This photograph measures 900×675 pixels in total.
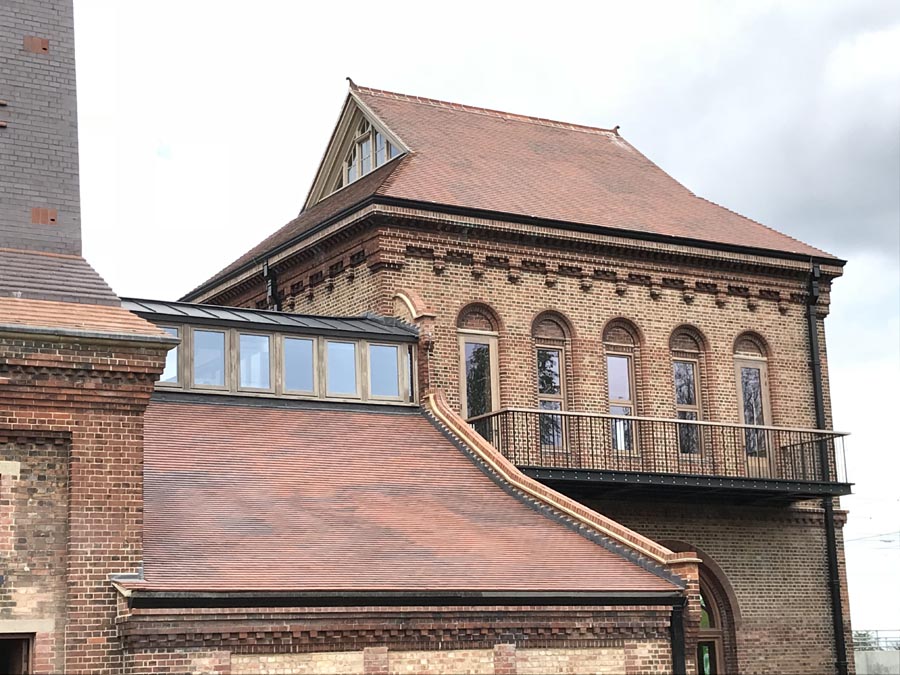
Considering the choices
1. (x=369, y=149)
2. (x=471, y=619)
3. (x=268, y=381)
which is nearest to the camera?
(x=471, y=619)

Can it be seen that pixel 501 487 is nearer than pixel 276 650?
No

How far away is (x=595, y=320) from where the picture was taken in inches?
1114

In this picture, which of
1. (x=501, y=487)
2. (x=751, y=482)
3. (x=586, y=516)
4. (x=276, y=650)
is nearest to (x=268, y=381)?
(x=501, y=487)

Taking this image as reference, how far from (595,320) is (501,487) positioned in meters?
6.55

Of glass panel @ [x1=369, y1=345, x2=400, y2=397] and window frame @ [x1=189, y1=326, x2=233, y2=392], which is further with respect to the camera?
glass panel @ [x1=369, y1=345, x2=400, y2=397]

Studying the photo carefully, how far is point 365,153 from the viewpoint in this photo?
31.2 meters

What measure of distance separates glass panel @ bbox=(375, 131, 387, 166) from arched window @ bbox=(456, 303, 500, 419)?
4855mm

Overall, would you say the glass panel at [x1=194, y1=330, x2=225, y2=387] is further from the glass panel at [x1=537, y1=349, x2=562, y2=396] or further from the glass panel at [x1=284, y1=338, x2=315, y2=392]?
the glass panel at [x1=537, y1=349, x2=562, y2=396]

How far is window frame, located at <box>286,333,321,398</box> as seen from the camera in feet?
79.7

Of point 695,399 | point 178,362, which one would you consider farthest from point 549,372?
point 178,362

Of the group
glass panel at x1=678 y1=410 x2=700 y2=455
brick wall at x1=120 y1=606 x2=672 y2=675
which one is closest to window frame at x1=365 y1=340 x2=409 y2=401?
glass panel at x1=678 y1=410 x2=700 y2=455

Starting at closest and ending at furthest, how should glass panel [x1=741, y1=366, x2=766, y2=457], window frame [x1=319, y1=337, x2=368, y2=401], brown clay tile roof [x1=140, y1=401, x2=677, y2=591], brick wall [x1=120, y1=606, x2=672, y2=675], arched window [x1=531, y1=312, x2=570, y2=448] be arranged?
brick wall [x1=120, y1=606, x2=672, y2=675] < brown clay tile roof [x1=140, y1=401, x2=677, y2=591] < window frame [x1=319, y1=337, x2=368, y2=401] < arched window [x1=531, y1=312, x2=570, y2=448] < glass panel [x1=741, y1=366, x2=766, y2=457]

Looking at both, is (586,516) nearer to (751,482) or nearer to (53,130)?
(751,482)

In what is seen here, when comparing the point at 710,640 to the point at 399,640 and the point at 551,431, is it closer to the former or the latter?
the point at 551,431
